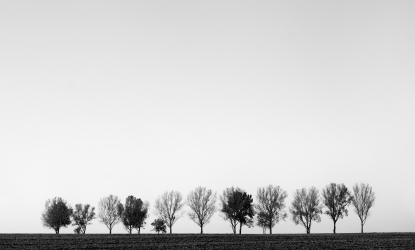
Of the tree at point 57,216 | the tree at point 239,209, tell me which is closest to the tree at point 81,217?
the tree at point 57,216

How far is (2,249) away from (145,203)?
288ft

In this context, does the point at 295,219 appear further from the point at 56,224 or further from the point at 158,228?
the point at 56,224

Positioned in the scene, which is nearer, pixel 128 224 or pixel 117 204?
pixel 128 224

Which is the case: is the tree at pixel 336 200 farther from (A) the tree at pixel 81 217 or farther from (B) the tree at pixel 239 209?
(A) the tree at pixel 81 217

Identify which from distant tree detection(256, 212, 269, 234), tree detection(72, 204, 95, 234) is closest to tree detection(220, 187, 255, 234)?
distant tree detection(256, 212, 269, 234)

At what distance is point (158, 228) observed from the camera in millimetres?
121625

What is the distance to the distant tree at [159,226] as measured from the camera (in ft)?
398

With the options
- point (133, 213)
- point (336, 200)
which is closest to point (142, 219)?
point (133, 213)

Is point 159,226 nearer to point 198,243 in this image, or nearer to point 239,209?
point 239,209

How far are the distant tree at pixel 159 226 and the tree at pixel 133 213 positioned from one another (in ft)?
13.7

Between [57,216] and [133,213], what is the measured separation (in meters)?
25.8

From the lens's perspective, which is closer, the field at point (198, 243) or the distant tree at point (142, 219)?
the field at point (198, 243)

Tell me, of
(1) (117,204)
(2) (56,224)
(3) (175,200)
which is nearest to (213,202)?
(3) (175,200)

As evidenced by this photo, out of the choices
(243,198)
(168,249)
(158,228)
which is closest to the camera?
(168,249)
